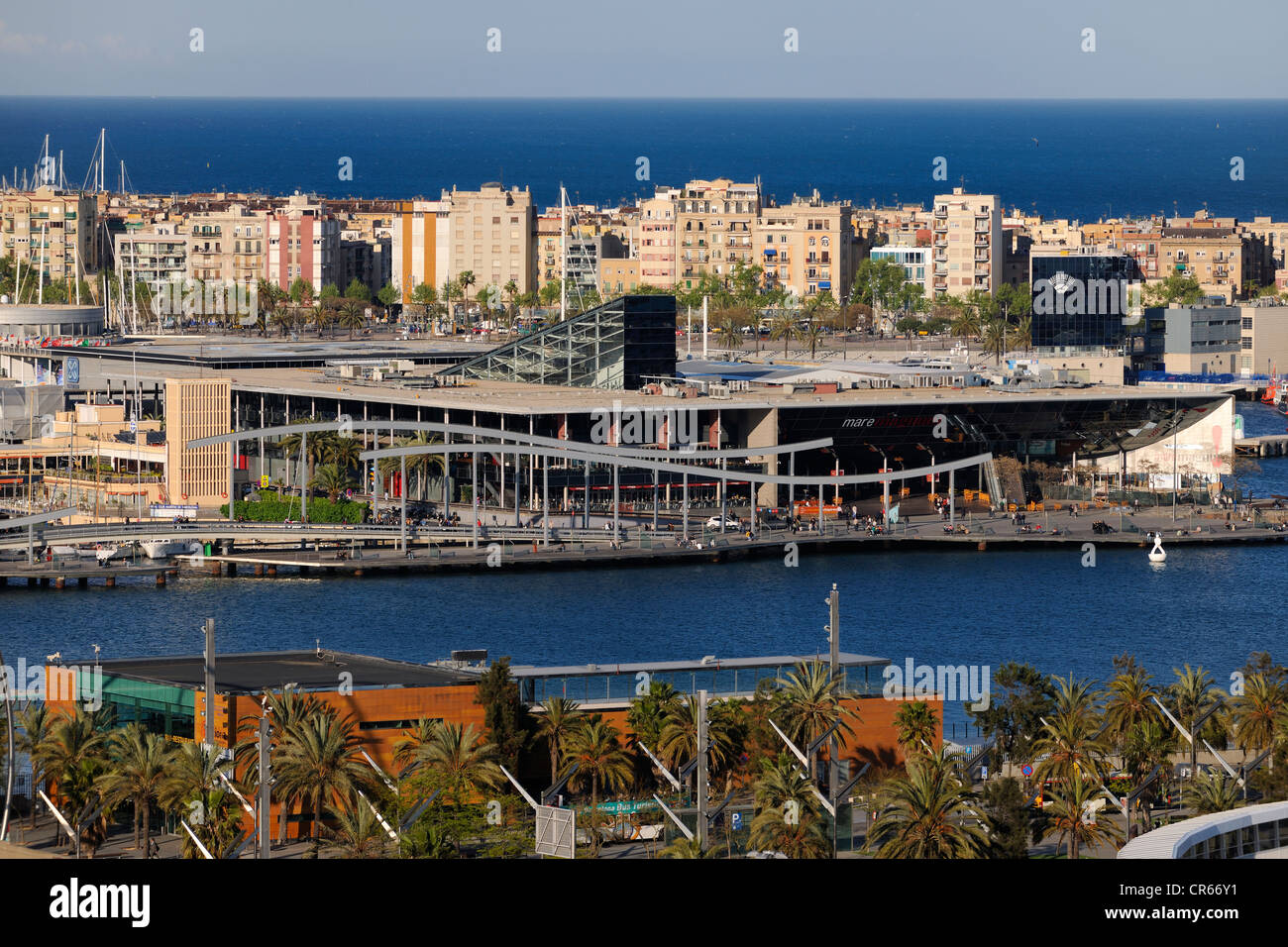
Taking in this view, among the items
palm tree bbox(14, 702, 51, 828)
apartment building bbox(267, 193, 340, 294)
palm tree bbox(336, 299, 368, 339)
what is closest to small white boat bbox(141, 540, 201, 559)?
palm tree bbox(14, 702, 51, 828)

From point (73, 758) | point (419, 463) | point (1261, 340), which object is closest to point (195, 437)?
point (419, 463)

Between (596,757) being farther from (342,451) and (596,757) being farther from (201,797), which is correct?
(342,451)

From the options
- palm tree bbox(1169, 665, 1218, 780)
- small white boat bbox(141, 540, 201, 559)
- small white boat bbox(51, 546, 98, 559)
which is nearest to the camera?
palm tree bbox(1169, 665, 1218, 780)

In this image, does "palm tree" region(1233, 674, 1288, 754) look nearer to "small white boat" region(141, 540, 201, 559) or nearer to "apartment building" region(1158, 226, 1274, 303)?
"small white boat" region(141, 540, 201, 559)

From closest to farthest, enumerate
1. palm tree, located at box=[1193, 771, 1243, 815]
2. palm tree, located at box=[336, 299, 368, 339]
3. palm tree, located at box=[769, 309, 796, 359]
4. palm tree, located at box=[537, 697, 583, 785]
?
palm tree, located at box=[1193, 771, 1243, 815]
palm tree, located at box=[537, 697, 583, 785]
palm tree, located at box=[769, 309, 796, 359]
palm tree, located at box=[336, 299, 368, 339]

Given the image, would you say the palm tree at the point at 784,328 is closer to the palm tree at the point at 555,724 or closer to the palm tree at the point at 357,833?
the palm tree at the point at 555,724
